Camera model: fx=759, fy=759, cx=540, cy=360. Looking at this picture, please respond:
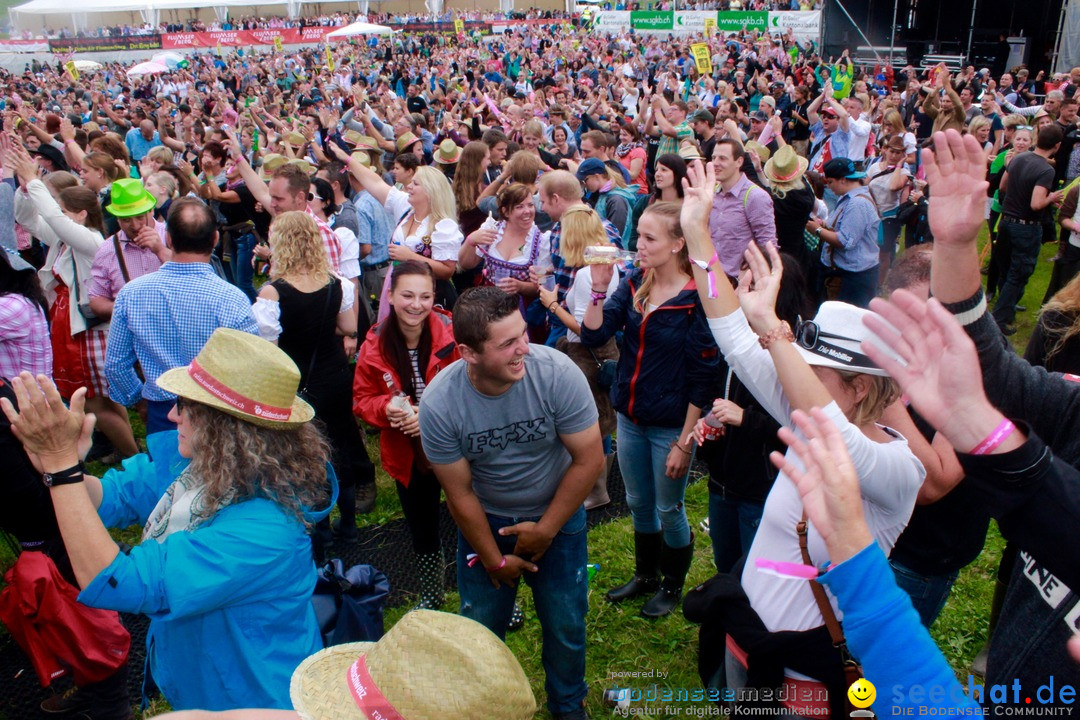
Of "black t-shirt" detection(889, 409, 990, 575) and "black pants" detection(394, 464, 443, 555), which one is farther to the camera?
"black pants" detection(394, 464, 443, 555)

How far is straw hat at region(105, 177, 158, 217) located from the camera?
4.50 meters

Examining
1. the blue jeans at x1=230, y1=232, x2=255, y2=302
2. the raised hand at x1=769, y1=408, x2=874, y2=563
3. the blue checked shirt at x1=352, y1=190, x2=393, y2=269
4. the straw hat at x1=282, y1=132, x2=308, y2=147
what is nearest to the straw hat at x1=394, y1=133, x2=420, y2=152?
the straw hat at x1=282, y1=132, x2=308, y2=147

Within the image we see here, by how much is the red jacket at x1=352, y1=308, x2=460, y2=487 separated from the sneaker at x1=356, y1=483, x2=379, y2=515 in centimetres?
119

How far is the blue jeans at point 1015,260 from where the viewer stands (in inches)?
267

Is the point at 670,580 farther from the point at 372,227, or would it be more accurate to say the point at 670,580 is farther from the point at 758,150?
the point at 758,150

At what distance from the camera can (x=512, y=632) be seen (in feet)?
12.2

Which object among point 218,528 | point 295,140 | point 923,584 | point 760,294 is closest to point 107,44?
point 295,140

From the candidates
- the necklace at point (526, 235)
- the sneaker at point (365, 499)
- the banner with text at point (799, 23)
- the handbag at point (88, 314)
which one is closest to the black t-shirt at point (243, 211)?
the handbag at point (88, 314)

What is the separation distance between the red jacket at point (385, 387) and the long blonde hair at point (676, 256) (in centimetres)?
90

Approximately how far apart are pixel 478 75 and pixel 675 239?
20.4 m

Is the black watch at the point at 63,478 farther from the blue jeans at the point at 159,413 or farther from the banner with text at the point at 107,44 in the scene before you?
the banner with text at the point at 107,44

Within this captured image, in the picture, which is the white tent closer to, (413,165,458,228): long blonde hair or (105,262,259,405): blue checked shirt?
(413,165,458,228): long blonde hair

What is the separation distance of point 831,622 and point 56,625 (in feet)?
9.12

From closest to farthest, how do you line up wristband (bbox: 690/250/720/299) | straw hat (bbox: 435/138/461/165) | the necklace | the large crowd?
the large crowd < wristband (bbox: 690/250/720/299) < the necklace < straw hat (bbox: 435/138/461/165)
